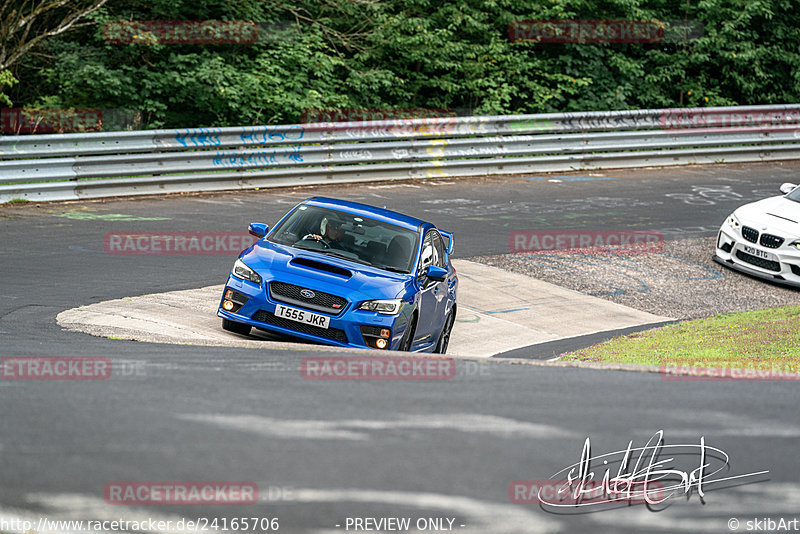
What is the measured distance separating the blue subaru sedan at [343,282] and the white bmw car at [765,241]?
669cm

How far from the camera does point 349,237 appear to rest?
10.2 meters

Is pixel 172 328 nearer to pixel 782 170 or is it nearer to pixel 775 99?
pixel 782 170

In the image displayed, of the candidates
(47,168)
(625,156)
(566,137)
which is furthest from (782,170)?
(47,168)

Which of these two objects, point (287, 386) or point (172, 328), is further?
point (172, 328)

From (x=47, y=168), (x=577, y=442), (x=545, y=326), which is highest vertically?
(x=577, y=442)

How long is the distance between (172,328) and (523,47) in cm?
1840

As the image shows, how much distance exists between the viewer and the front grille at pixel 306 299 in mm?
9133

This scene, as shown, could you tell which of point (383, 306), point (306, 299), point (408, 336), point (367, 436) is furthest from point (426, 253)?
point (367, 436)

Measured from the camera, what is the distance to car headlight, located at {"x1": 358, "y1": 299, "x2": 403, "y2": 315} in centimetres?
916

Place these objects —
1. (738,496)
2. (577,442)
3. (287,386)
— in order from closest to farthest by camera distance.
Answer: (738,496), (577,442), (287,386)

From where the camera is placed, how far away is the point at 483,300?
43.4 ft

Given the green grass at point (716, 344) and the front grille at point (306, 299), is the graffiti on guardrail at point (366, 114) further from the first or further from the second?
the front grille at point (306, 299)

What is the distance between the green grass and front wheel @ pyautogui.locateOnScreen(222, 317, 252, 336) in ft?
11.4
